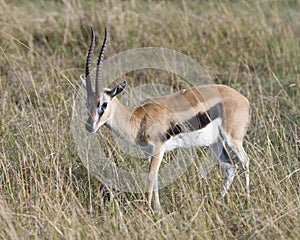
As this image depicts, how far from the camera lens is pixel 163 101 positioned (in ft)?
16.6

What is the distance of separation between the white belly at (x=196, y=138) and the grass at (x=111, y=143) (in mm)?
249

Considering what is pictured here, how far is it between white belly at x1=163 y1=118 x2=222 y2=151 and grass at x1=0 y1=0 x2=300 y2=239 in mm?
249

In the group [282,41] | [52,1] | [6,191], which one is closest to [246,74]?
[282,41]

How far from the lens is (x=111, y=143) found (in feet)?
17.2

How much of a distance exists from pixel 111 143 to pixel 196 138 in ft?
2.31

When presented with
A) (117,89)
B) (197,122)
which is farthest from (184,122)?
(117,89)

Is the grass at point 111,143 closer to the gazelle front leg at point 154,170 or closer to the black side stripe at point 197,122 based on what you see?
the gazelle front leg at point 154,170

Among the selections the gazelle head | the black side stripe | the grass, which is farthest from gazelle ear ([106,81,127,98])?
the black side stripe

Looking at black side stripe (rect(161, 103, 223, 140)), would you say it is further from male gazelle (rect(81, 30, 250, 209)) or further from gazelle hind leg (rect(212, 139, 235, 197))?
gazelle hind leg (rect(212, 139, 235, 197))

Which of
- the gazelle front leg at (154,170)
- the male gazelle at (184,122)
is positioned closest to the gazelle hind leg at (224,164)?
the male gazelle at (184,122)

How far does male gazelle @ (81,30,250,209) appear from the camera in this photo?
4906mm

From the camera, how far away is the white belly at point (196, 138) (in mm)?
4945

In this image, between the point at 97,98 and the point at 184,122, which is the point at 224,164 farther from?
the point at 97,98

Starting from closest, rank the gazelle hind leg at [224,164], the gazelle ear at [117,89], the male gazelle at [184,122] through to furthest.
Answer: the gazelle hind leg at [224,164], the gazelle ear at [117,89], the male gazelle at [184,122]
